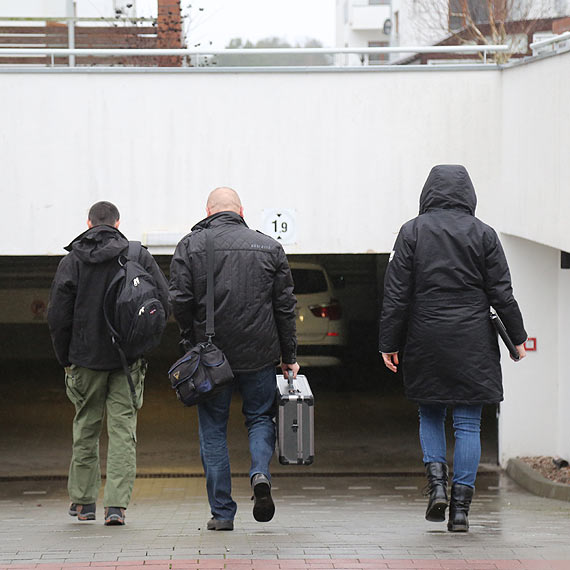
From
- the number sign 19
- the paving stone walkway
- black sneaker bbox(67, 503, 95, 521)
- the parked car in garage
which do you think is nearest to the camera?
the paving stone walkway

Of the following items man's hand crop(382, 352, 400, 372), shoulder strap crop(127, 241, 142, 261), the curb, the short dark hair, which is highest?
the short dark hair

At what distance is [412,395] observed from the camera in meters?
5.77

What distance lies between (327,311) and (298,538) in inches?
331

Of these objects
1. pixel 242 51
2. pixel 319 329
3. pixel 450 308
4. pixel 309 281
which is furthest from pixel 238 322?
pixel 309 281

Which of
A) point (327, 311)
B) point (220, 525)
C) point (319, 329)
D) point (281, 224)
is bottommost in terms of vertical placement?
point (319, 329)

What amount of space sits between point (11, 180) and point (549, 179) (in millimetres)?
4757

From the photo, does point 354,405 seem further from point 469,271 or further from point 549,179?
point 469,271

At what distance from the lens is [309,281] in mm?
14375

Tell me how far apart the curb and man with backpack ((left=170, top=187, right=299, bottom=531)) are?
361 cm

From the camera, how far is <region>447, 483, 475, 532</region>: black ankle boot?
18.3 ft

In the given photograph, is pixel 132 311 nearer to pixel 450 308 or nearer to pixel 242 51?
pixel 450 308

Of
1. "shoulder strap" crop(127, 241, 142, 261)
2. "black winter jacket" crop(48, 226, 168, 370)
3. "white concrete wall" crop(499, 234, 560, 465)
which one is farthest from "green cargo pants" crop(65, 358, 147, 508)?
"white concrete wall" crop(499, 234, 560, 465)

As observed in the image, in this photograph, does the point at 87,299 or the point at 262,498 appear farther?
the point at 87,299

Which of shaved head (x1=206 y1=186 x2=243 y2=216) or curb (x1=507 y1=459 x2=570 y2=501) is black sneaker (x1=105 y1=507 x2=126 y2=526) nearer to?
shaved head (x1=206 y1=186 x2=243 y2=216)
